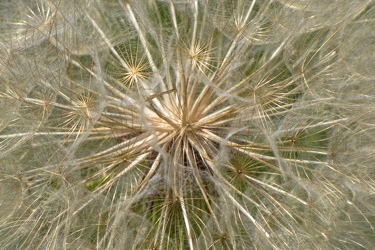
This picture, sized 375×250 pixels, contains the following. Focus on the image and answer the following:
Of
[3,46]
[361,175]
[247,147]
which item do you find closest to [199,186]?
[247,147]

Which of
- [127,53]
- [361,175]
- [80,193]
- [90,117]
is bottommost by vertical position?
[361,175]

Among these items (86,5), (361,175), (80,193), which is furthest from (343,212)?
(86,5)

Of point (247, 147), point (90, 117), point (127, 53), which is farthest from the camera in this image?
point (127, 53)

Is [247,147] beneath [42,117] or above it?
beneath

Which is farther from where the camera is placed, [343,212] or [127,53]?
[127,53]

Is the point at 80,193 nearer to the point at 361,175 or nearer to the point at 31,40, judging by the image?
the point at 31,40

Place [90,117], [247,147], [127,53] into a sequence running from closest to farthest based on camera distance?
[90,117]
[247,147]
[127,53]

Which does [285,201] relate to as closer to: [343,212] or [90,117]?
[343,212]
